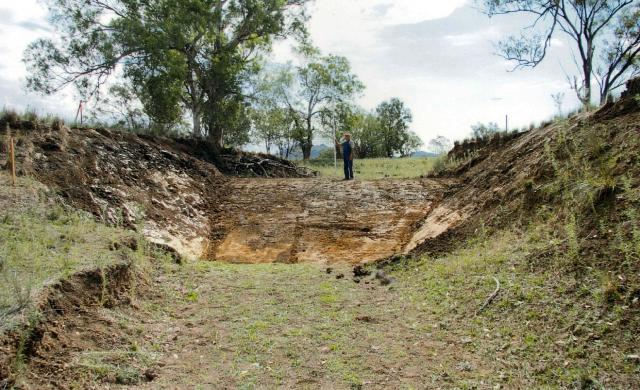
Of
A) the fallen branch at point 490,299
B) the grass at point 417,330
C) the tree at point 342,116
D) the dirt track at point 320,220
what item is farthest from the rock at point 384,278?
the tree at point 342,116

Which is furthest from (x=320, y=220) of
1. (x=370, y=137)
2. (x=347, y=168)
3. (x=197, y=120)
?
(x=370, y=137)

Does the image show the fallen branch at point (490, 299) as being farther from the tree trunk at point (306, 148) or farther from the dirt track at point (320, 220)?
the tree trunk at point (306, 148)

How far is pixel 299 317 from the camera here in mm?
5734

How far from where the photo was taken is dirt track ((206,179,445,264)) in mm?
9391

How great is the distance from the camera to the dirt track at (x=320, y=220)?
30.8ft

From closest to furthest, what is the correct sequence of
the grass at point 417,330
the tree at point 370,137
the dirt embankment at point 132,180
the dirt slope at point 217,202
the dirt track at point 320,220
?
the grass at point 417,330 → the dirt embankment at point 132,180 → the dirt slope at point 217,202 → the dirt track at point 320,220 → the tree at point 370,137

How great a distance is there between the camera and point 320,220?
10.8 meters

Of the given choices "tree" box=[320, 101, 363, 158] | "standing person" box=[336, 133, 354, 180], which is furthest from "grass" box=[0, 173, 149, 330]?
"tree" box=[320, 101, 363, 158]

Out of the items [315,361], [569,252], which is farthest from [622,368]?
[315,361]

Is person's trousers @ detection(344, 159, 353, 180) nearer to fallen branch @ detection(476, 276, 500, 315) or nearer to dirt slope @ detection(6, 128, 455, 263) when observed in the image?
dirt slope @ detection(6, 128, 455, 263)

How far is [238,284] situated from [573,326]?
14.4ft

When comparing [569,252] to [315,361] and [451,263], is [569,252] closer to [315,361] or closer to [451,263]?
[451,263]

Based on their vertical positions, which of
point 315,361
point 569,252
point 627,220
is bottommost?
point 315,361

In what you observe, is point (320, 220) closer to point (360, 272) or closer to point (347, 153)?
point (360, 272)
